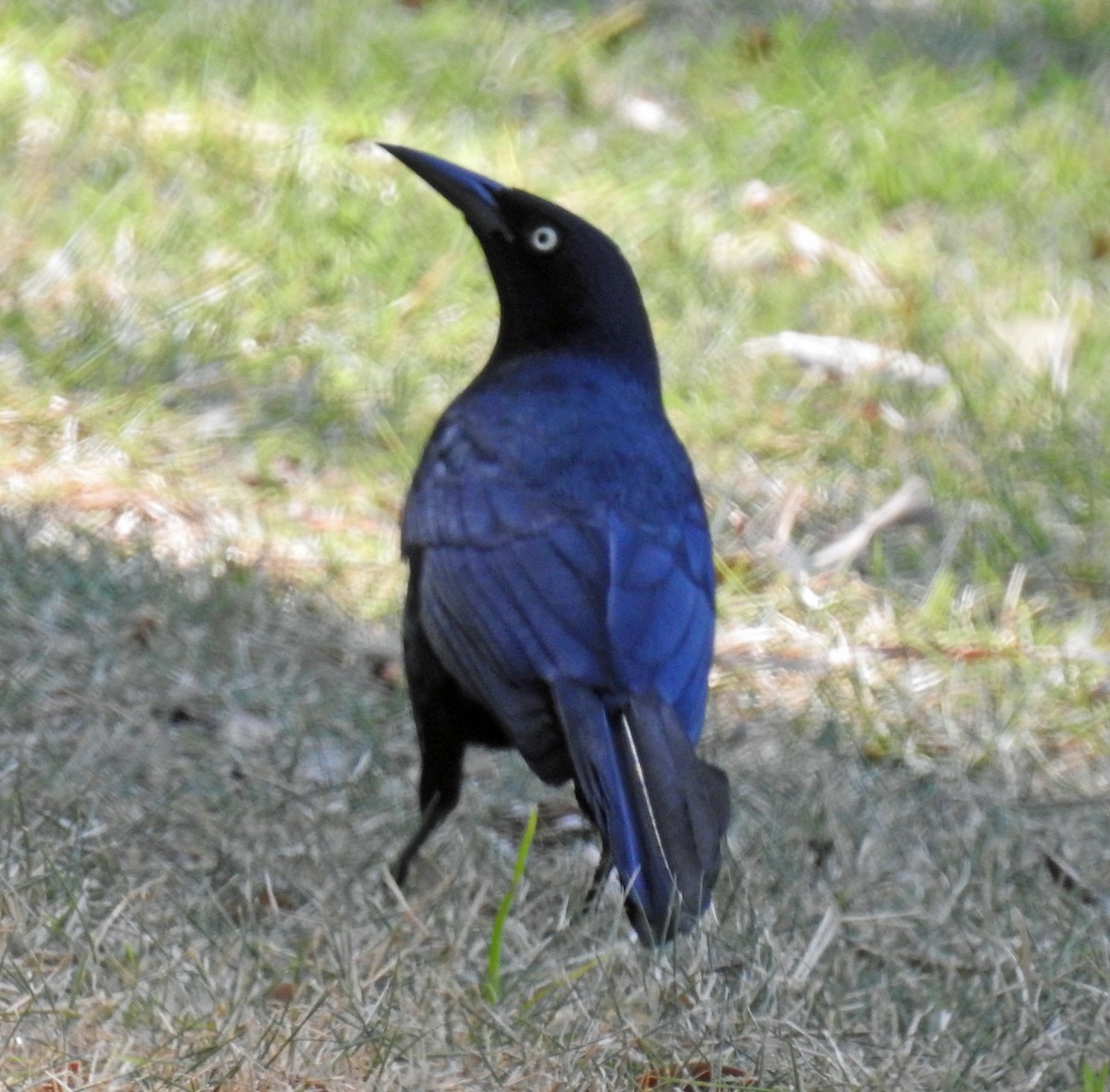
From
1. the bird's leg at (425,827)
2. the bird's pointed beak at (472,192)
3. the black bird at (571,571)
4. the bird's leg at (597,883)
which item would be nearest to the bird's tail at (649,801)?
the black bird at (571,571)

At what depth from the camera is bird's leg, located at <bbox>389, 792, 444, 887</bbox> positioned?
10.8 feet

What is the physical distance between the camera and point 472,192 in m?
3.70

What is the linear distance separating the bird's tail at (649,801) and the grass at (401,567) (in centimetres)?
14

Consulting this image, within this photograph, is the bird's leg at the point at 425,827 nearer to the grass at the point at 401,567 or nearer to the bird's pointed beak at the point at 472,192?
the grass at the point at 401,567

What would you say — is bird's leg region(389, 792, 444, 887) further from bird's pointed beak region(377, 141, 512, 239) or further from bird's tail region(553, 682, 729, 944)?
bird's pointed beak region(377, 141, 512, 239)

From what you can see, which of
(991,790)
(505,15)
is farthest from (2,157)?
(991,790)

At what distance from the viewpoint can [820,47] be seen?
6.64 m

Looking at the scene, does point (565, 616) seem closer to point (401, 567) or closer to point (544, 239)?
point (544, 239)

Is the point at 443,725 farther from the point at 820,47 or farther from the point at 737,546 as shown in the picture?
the point at 820,47

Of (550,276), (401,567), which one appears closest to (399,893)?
(550,276)

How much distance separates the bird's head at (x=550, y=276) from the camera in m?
3.65

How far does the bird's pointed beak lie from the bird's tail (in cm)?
116

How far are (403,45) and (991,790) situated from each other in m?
3.31

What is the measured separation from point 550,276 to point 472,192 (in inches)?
8.0
